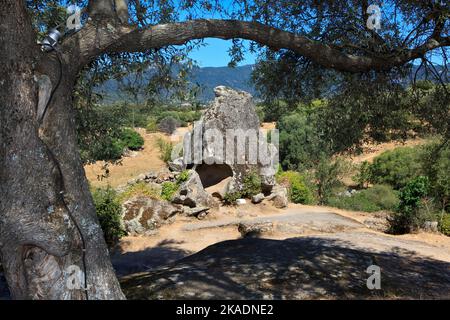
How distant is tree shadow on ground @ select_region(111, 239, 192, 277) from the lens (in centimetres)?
1002

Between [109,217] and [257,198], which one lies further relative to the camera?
[257,198]

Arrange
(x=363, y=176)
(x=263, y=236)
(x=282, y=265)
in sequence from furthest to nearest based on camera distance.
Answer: (x=363, y=176), (x=263, y=236), (x=282, y=265)

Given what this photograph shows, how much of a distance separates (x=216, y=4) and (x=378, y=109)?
339 cm

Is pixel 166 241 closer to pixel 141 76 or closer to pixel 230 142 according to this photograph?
pixel 230 142

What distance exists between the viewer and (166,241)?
42.5 feet

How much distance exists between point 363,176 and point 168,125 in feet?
78.3

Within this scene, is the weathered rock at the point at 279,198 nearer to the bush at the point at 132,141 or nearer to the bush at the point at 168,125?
the bush at the point at 132,141

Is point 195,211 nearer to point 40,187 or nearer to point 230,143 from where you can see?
point 230,143

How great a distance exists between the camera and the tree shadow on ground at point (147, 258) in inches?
395

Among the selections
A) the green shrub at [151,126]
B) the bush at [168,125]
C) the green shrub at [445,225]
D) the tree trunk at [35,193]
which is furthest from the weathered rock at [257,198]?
the green shrub at [151,126]

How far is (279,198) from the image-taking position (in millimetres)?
16641

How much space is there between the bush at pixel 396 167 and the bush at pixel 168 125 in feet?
76.7

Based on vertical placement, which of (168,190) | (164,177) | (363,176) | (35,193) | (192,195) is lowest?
(363,176)

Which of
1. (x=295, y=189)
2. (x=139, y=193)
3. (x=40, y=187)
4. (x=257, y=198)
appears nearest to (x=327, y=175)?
(x=295, y=189)
